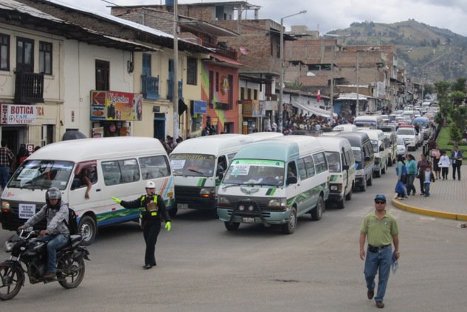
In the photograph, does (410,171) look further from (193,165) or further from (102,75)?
(102,75)

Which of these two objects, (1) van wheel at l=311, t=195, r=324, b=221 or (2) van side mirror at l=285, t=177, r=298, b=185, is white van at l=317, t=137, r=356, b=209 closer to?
(1) van wheel at l=311, t=195, r=324, b=221

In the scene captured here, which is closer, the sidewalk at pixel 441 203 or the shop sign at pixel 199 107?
the sidewalk at pixel 441 203

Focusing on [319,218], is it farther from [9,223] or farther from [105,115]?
[105,115]

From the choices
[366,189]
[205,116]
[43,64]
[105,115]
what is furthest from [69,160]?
[205,116]

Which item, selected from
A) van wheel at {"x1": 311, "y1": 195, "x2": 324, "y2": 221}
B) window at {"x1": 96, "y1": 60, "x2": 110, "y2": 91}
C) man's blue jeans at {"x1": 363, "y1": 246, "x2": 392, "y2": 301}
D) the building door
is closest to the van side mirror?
van wheel at {"x1": 311, "y1": 195, "x2": 324, "y2": 221}

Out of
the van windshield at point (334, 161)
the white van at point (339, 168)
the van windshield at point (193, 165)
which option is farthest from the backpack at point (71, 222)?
the van windshield at point (334, 161)

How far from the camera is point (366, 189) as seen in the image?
2922 centimetres

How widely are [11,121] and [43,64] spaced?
3405mm

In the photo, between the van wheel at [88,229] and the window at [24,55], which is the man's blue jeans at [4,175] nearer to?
the window at [24,55]

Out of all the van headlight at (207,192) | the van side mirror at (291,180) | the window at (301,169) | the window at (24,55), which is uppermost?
the window at (24,55)

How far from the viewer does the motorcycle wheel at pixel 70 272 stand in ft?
36.0

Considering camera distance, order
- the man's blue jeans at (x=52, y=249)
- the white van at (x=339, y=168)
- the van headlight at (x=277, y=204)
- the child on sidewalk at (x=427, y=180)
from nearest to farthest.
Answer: the man's blue jeans at (x=52, y=249)
the van headlight at (x=277, y=204)
the white van at (x=339, y=168)
the child on sidewalk at (x=427, y=180)

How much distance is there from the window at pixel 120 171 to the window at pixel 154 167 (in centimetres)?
33

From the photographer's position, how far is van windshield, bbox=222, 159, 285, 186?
1766 centimetres
